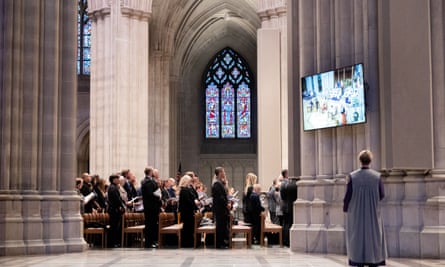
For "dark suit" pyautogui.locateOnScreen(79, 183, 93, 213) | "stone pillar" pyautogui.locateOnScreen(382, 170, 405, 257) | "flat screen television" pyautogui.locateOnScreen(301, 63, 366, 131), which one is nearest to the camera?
"stone pillar" pyautogui.locateOnScreen(382, 170, 405, 257)

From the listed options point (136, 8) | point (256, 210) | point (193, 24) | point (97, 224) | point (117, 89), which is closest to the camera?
point (97, 224)

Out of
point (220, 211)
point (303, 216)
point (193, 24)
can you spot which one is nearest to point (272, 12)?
point (220, 211)

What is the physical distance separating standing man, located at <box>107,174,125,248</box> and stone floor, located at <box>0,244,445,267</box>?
1.60m

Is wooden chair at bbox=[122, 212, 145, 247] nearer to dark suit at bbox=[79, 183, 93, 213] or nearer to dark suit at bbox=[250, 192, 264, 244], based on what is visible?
dark suit at bbox=[79, 183, 93, 213]

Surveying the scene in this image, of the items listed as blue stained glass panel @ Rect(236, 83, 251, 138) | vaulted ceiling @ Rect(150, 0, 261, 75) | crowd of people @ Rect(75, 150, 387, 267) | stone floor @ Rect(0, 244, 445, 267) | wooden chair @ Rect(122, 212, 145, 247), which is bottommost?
stone floor @ Rect(0, 244, 445, 267)

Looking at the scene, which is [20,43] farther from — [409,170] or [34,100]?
[409,170]

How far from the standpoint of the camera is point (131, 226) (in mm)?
18594

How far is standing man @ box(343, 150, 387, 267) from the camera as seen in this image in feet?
31.0

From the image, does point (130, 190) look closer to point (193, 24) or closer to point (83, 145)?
point (83, 145)

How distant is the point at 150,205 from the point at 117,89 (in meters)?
11.7

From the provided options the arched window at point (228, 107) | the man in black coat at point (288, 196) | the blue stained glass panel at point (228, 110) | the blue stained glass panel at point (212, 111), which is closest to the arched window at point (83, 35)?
the blue stained glass panel at point (212, 111)

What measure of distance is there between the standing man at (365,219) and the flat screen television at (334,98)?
13.4 feet

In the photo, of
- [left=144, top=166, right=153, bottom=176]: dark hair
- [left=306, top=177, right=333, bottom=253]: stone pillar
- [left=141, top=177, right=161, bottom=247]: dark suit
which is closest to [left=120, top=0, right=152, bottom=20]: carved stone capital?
[left=144, top=166, right=153, bottom=176]: dark hair

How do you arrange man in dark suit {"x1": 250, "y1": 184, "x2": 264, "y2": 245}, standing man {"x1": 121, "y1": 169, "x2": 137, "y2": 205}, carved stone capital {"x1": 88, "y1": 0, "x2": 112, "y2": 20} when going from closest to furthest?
man in dark suit {"x1": 250, "y1": 184, "x2": 264, "y2": 245} → standing man {"x1": 121, "y1": 169, "x2": 137, "y2": 205} → carved stone capital {"x1": 88, "y1": 0, "x2": 112, "y2": 20}
